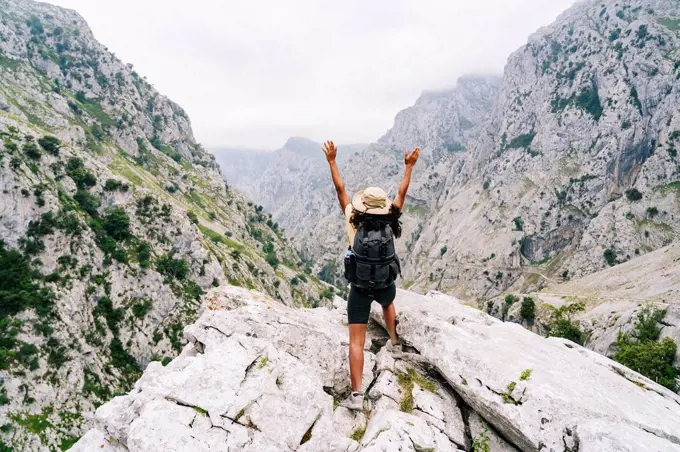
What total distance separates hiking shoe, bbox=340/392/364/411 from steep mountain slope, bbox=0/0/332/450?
66.1m

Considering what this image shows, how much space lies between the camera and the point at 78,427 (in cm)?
5828

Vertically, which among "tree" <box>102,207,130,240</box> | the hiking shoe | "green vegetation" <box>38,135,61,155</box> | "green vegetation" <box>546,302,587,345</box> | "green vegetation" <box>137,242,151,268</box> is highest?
"green vegetation" <box>38,135,61,155</box>

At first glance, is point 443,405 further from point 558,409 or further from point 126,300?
point 126,300

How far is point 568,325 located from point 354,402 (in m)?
79.4

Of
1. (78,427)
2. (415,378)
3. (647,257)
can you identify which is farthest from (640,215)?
(78,427)

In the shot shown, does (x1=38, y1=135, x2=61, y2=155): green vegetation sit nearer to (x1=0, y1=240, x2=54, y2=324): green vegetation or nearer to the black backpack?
(x1=0, y1=240, x2=54, y2=324): green vegetation

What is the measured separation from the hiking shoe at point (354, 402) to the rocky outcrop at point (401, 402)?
Result: 18 centimetres

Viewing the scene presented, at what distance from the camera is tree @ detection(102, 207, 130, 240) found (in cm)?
9006

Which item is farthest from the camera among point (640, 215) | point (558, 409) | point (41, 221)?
point (640, 215)

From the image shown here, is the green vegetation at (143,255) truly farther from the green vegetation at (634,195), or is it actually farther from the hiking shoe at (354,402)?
the green vegetation at (634,195)

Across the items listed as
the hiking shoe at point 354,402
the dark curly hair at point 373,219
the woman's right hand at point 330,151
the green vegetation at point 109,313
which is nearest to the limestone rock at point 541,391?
the hiking shoe at point 354,402

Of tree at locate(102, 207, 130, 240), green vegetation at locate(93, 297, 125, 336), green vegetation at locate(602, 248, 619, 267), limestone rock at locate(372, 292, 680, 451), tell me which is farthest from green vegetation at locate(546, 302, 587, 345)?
tree at locate(102, 207, 130, 240)

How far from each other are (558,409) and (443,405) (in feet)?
9.14

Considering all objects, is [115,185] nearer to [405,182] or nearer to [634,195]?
[405,182]
